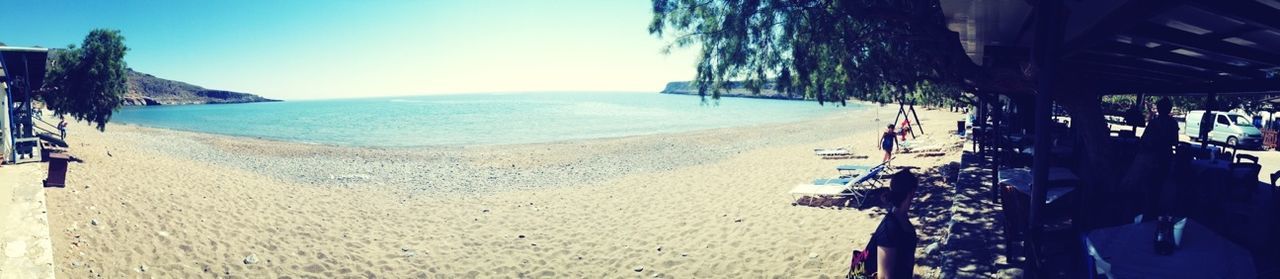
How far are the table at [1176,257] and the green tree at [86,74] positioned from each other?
91.9 feet

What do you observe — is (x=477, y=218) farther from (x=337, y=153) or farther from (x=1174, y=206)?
(x=337, y=153)

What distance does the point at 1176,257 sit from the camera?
3.11m

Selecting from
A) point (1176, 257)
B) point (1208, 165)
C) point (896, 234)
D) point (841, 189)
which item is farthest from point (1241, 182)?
point (896, 234)

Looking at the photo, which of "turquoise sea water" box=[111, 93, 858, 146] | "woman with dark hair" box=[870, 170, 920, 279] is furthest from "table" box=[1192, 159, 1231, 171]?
"turquoise sea water" box=[111, 93, 858, 146]

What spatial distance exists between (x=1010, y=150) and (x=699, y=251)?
21.9ft

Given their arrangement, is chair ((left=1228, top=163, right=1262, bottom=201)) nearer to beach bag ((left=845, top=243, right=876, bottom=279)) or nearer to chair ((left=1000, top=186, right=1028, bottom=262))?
chair ((left=1000, top=186, right=1028, bottom=262))

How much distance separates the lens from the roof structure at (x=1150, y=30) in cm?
294

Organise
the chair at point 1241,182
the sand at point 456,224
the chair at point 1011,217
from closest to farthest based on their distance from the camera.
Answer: the chair at point 1011,217, the chair at point 1241,182, the sand at point 456,224

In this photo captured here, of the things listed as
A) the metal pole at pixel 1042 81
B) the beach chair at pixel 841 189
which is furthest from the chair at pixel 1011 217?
the beach chair at pixel 841 189

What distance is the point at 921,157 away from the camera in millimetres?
15711

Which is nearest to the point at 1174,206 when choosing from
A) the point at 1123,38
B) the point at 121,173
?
the point at 1123,38

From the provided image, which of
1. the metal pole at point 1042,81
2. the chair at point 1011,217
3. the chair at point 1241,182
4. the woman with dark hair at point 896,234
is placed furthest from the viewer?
the chair at point 1241,182

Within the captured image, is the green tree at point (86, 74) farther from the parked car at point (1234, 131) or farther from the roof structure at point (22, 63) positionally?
the parked car at point (1234, 131)

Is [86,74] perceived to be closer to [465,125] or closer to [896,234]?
[896,234]
